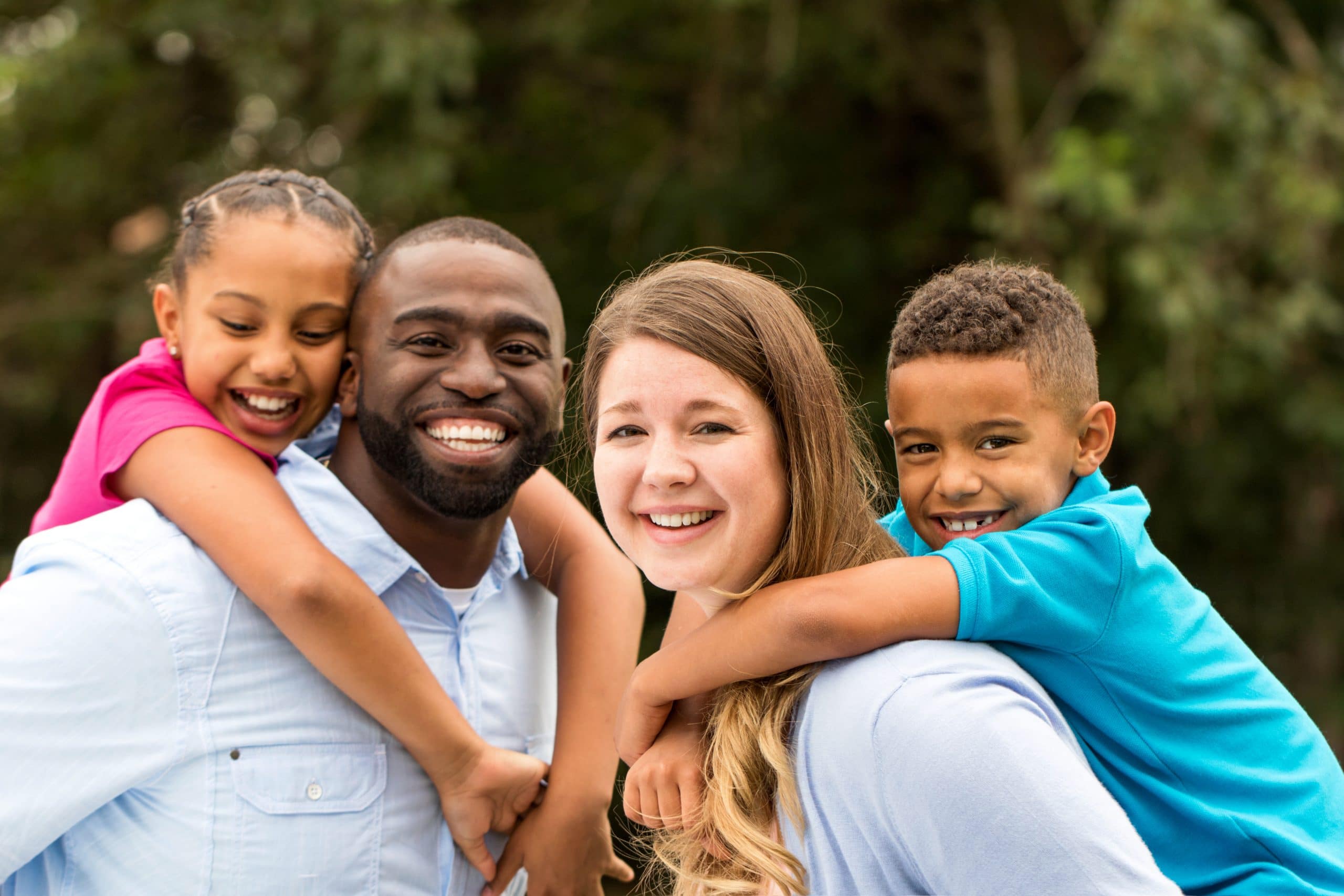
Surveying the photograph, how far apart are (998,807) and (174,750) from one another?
1.36 m

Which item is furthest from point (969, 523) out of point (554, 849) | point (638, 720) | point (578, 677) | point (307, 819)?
point (307, 819)

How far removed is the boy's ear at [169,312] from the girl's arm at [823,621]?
1.48 m

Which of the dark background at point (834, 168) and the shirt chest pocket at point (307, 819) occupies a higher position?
the dark background at point (834, 168)

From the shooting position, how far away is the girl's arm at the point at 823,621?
1.64 meters

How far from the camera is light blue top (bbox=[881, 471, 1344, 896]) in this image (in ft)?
5.69

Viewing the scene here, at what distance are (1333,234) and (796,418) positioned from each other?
655 cm

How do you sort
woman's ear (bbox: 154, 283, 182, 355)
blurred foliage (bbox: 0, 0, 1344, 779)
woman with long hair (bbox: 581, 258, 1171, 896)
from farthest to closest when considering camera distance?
blurred foliage (bbox: 0, 0, 1344, 779) < woman's ear (bbox: 154, 283, 182, 355) < woman with long hair (bbox: 581, 258, 1171, 896)

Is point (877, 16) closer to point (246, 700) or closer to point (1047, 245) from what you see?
point (1047, 245)

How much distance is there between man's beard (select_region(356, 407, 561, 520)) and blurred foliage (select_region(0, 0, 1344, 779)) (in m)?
3.84

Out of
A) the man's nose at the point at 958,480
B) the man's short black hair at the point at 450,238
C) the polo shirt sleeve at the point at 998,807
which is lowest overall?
the polo shirt sleeve at the point at 998,807

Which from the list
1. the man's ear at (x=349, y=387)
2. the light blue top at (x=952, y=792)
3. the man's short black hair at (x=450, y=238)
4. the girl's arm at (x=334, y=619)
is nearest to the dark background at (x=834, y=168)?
the man's short black hair at (x=450, y=238)

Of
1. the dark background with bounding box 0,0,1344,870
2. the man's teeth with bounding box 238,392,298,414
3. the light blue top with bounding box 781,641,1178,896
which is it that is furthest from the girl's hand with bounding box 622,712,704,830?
the dark background with bounding box 0,0,1344,870

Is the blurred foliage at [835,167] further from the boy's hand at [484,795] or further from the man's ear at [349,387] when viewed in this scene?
the boy's hand at [484,795]

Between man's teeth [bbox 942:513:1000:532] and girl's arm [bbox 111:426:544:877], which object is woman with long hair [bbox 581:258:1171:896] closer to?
man's teeth [bbox 942:513:1000:532]
